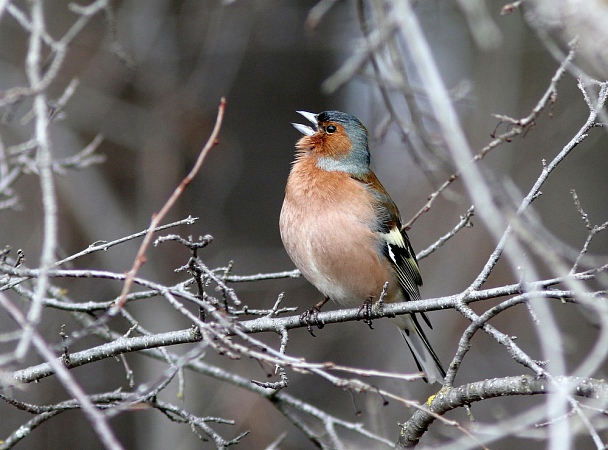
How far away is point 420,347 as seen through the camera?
5426mm

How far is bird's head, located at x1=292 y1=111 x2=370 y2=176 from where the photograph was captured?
5.58 metres

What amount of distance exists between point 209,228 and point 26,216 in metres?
2.00

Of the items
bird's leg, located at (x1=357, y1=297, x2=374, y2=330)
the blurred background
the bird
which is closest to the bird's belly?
the bird

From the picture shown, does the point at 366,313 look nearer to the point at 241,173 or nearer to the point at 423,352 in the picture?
the point at 423,352

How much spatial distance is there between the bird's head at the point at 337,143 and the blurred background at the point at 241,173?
1484mm

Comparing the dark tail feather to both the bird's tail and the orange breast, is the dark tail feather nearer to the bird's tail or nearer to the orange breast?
the bird's tail

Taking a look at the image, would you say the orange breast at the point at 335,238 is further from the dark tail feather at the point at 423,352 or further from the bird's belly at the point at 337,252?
the dark tail feather at the point at 423,352

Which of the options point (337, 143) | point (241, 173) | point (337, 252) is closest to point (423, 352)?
point (337, 252)

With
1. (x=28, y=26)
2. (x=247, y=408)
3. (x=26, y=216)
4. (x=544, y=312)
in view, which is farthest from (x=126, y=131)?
(x=544, y=312)

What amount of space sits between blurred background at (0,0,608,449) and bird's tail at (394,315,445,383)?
2254 millimetres

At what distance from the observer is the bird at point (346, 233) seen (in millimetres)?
4973

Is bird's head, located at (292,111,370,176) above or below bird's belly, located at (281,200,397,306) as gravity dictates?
above

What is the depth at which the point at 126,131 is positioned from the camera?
8445mm

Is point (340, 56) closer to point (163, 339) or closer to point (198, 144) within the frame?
point (198, 144)
